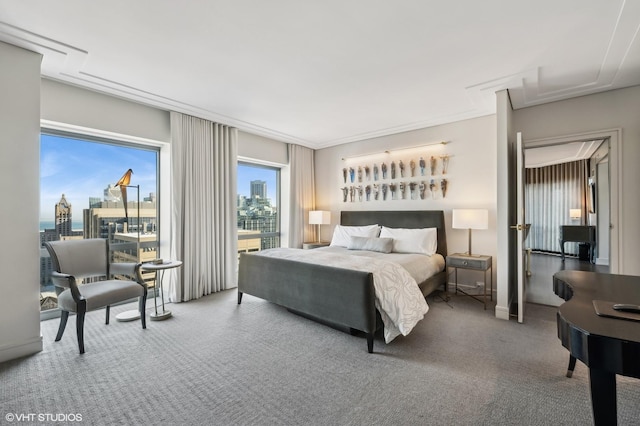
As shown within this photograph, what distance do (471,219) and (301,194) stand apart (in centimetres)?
329

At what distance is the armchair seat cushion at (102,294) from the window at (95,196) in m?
0.85

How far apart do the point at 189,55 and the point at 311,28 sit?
1.23 m

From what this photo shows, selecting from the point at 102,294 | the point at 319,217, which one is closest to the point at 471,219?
the point at 319,217

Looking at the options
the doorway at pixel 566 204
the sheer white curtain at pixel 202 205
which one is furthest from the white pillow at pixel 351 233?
the doorway at pixel 566 204

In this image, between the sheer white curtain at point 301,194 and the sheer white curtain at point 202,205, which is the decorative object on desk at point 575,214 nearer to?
the sheer white curtain at point 301,194

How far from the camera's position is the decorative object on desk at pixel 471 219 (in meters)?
3.82

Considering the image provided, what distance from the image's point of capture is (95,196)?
3.71m

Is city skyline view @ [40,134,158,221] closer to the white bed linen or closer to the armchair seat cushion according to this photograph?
the armchair seat cushion

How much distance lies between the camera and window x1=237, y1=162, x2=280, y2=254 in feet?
17.5

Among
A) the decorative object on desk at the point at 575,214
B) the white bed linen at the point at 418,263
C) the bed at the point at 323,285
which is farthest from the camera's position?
the decorative object on desk at the point at 575,214

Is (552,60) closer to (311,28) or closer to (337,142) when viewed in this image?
(311,28)

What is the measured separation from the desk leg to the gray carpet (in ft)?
1.96

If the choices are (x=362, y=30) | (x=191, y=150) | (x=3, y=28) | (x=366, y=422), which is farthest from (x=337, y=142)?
(x=366, y=422)

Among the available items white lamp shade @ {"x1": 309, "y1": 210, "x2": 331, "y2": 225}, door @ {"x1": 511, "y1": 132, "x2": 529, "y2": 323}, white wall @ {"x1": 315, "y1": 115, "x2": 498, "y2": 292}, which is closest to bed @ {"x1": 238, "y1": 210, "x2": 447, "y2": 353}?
white wall @ {"x1": 315, "y1": 115, "x2": 498, "y2": 292}
